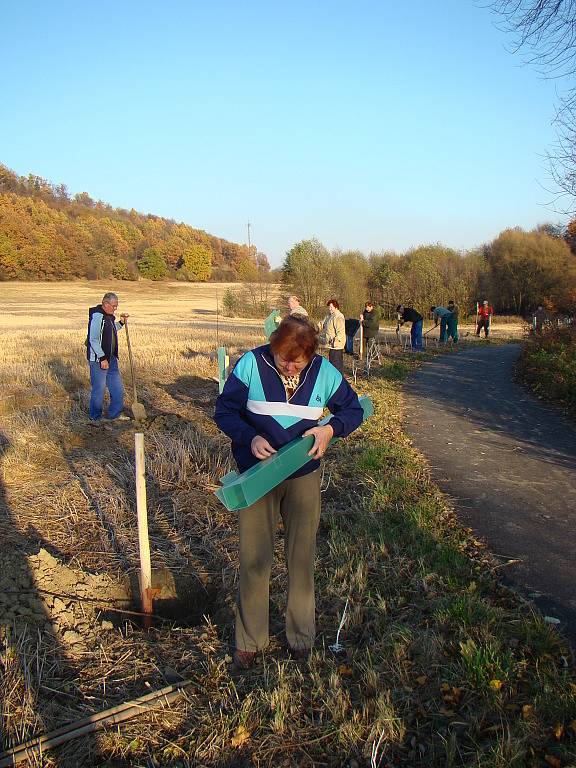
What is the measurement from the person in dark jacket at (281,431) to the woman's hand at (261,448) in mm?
15

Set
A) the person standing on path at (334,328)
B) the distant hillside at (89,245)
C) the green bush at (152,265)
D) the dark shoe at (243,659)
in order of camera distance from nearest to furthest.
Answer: the dark shoe at (243,659)
the person standing on path at (334,328)
the distant hillside at (89,245)
the green bush at (152,265)

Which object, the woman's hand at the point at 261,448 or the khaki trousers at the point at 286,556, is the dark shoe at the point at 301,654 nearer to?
the khaki trousers at the point at 286,556

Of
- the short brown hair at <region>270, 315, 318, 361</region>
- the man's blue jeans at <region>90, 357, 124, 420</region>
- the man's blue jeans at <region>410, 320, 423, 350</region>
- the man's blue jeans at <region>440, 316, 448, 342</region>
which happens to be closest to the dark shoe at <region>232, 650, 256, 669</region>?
the short brown hair at <region>270, 315, 318, 361</region>

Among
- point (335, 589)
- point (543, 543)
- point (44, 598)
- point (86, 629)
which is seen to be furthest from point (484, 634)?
→ point (44, 598)

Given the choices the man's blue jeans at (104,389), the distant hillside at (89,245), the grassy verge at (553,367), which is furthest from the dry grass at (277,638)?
the distant hillside at (89,245)

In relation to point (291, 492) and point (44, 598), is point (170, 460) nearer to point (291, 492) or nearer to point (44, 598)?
point (44, 598)

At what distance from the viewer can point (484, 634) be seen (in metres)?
3.29

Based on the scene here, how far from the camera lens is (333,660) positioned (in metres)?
3.31

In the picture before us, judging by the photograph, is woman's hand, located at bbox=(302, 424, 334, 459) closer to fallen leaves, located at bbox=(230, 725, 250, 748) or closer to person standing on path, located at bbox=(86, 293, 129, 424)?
fallen leaves, located at bbox=(230, 725, 250, 748)

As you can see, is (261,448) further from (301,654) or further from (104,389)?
(104,389)

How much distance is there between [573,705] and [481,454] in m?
5.06

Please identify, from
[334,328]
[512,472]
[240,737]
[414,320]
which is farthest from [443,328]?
[240,737]

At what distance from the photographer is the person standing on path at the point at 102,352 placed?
9148mm

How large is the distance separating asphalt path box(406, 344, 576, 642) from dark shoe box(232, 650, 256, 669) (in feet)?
6.19
